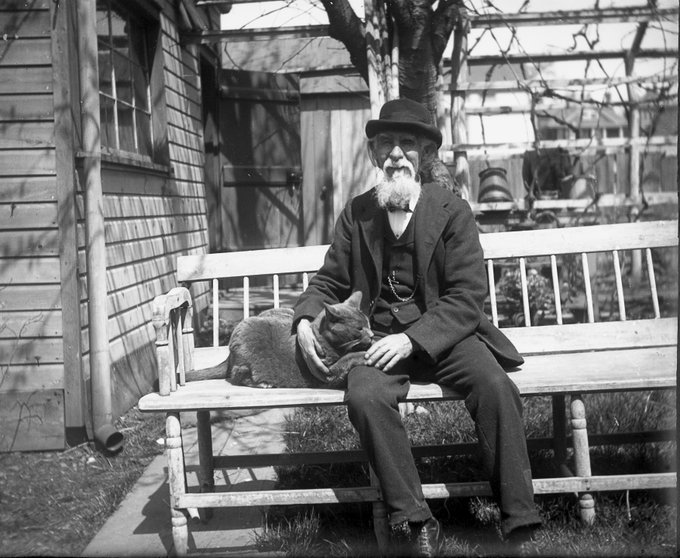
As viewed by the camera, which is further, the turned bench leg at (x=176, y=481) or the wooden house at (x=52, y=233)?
the wooden house at (x=52, y=233)

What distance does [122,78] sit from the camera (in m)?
5.77

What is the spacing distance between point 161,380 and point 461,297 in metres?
1.31

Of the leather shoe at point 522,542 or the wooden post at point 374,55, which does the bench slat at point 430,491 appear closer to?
the leather shoe at point 522,542

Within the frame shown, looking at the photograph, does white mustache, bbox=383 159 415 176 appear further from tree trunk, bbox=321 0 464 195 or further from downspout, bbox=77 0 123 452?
downspout, bbox=77 0 123 452

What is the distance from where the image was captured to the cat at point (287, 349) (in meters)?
3.04

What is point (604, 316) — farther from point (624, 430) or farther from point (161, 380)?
point (161, 380)

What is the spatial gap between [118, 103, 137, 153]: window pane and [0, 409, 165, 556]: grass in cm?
221

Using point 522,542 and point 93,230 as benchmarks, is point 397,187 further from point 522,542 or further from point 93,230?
point 93,230

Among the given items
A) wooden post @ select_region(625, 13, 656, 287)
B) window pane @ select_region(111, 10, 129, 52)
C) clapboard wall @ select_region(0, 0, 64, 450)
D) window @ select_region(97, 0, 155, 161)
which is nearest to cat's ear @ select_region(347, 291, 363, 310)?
clapboard wall @ select_region(0, 0, 64, 450)

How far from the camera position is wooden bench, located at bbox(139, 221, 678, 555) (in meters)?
2.94

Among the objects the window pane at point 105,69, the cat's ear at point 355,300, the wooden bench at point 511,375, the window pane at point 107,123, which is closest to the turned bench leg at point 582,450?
the wooden bench at point 511,375

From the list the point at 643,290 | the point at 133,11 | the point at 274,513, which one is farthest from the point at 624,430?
the point at 133,11

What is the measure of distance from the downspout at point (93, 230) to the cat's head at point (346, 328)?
6.03ft

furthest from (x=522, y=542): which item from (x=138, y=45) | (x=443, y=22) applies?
(x=138, y=45)
